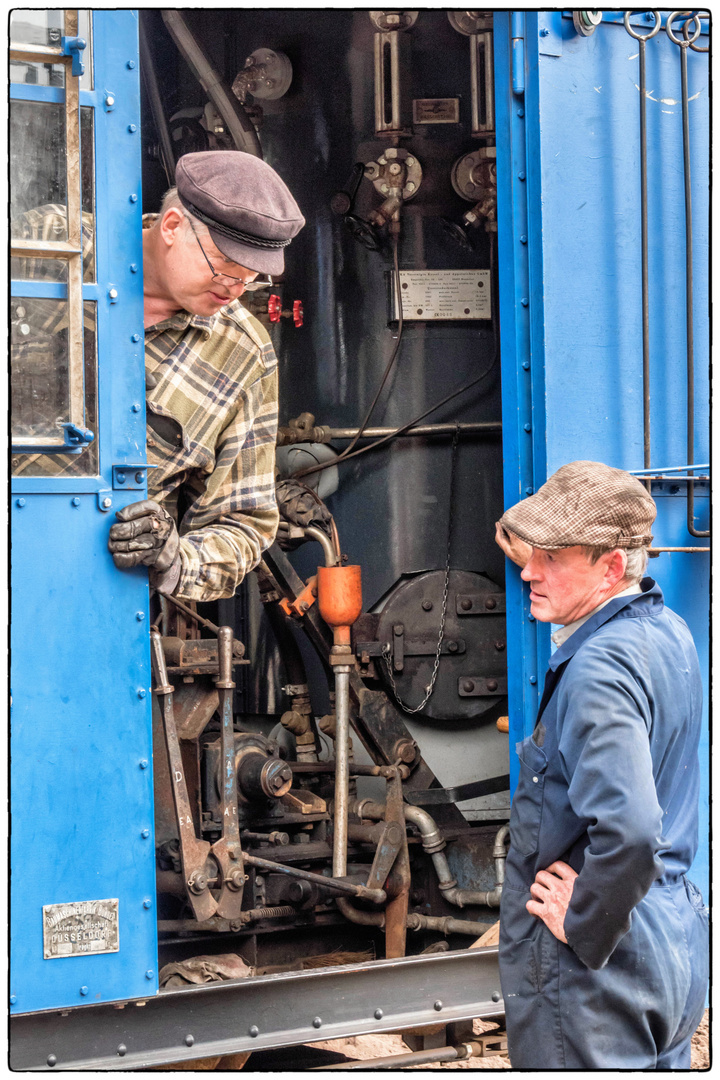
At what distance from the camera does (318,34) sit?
14.5 feet

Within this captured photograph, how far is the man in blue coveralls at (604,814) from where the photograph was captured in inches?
77.5

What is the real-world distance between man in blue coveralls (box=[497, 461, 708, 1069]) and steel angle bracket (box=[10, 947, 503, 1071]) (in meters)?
0.84

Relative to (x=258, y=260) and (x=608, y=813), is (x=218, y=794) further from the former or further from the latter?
(x=608, y=813)

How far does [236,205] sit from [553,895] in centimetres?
186

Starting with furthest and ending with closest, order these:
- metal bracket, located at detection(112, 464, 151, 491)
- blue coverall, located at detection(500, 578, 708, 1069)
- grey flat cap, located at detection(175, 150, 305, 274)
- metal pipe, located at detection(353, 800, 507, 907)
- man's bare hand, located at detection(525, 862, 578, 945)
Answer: metal pipe, located at detection(353, 800, 507, 907) → grey flat cap, located at detection(175, 150, 305, 274) → metal bracket, located at detection(112, 464, 151, 491) → man's bare hand, located at detection(525, 862, 578, 945) → blue coverall, located at detection(500, 578, 708, 1069)

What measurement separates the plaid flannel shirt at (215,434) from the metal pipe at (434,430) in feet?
2.66

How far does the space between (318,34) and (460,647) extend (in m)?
2.42

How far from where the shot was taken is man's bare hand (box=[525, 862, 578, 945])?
2.10m

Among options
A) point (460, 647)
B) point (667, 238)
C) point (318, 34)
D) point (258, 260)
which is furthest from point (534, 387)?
point (318, 34)

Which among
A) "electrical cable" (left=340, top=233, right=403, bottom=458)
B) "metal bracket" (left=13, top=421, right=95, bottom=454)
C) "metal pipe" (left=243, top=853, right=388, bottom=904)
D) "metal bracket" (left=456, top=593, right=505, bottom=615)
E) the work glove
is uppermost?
"electrical cable" (left=340, top=233, right=403, bottom=458)

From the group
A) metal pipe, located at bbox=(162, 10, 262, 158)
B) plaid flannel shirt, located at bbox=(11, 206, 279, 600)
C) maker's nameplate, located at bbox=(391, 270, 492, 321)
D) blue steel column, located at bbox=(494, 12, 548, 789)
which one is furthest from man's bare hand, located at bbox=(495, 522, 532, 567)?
metal pipe, located at bbox=(162, 10, 262, 158)

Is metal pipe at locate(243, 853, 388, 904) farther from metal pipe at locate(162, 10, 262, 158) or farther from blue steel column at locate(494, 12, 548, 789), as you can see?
metal pipe at locate(162, 10, 262, 158)

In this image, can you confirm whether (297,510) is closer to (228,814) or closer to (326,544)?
(326,544)

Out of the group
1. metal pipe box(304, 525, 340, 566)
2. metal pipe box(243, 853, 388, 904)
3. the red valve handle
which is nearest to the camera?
metal pipe box(243, 853, 388, 904)
